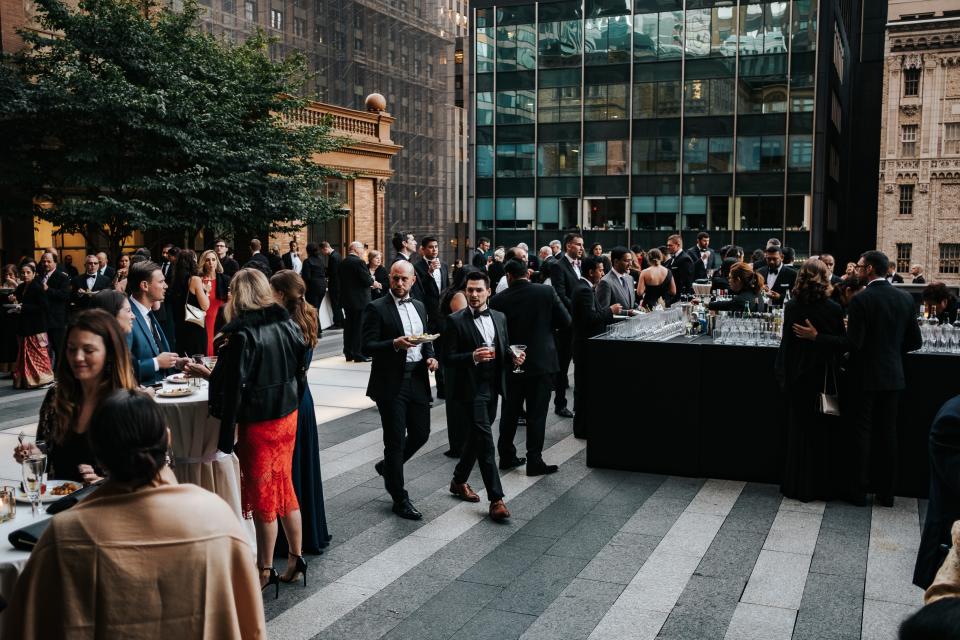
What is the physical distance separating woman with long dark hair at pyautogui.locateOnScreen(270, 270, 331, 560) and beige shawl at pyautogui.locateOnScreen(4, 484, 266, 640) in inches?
136

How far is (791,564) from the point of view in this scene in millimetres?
6430

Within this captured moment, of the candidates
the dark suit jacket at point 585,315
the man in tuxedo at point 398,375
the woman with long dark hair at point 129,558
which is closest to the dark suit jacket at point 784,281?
the dark suit jacket at point 585,315

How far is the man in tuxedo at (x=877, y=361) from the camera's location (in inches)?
301

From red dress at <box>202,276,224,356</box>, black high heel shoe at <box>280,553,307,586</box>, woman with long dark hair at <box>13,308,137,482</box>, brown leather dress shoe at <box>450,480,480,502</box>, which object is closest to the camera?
woman with long dark hair at <box>13,308,137,482</box>

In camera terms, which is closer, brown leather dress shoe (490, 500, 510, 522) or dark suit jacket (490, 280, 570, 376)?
brown leather dress shoe (490, 500, 510, 522)

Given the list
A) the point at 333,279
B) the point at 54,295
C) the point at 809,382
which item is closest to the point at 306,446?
the point at 809,382

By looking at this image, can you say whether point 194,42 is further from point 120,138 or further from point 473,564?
point 473,564

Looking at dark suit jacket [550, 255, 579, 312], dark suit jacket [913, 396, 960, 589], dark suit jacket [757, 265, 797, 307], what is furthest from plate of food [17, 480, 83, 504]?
dark suit jacket [757, 265, 797, 307]

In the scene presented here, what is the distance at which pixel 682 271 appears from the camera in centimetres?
1752

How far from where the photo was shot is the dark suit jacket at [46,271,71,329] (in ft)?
44.3

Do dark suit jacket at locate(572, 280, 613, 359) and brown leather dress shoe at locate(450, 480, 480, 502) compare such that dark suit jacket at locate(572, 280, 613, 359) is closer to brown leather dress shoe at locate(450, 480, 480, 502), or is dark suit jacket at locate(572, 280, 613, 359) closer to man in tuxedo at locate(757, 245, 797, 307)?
brown leather dress shoe at locate(450, 480, 480, 502)

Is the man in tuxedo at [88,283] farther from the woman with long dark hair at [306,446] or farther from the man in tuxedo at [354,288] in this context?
the woman with long dark hair at [306,446]

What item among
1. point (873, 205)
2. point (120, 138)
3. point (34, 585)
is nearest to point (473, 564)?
point (34, 585)

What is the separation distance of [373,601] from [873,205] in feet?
233
